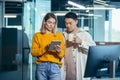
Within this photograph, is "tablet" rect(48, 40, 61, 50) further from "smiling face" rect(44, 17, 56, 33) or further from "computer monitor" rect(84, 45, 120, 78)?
"computer monitor" rect(84, 45, 120, 78)

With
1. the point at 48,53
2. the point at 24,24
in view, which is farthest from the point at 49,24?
the point at 24,24

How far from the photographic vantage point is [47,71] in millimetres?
5191

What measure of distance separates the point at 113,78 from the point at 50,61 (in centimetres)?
83

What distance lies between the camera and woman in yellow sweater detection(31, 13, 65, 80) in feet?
17.0

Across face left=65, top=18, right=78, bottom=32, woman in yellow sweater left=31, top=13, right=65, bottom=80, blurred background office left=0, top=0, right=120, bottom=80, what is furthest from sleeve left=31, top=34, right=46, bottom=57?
blurred background office left=0, top=0, right=120, bottom=80

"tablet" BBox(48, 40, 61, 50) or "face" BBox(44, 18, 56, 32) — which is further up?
"face" BBox(44, 18, 56, 32)

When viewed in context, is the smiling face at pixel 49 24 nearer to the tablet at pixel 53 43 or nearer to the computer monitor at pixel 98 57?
the tablet at pixel 53 43

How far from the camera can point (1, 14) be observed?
7930 millimetres

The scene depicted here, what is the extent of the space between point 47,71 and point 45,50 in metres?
0.25

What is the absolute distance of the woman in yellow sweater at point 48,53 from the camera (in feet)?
17.0

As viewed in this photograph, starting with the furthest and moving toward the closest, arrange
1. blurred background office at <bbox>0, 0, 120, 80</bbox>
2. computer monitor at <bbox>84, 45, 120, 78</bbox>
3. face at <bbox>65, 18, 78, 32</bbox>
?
blurred background office at <bbox>0, 0, 120, 80</bbox>
face at <bbox>65, 18, 78, 32</bbox>
computer monitor at <bbox>84, 45, 120, 78</bbox>

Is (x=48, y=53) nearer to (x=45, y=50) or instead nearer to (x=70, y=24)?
(x=45, y=50)

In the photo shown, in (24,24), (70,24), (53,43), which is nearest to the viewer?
(53,43)

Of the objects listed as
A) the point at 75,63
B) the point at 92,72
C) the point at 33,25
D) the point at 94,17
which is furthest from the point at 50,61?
the point at 94,17
